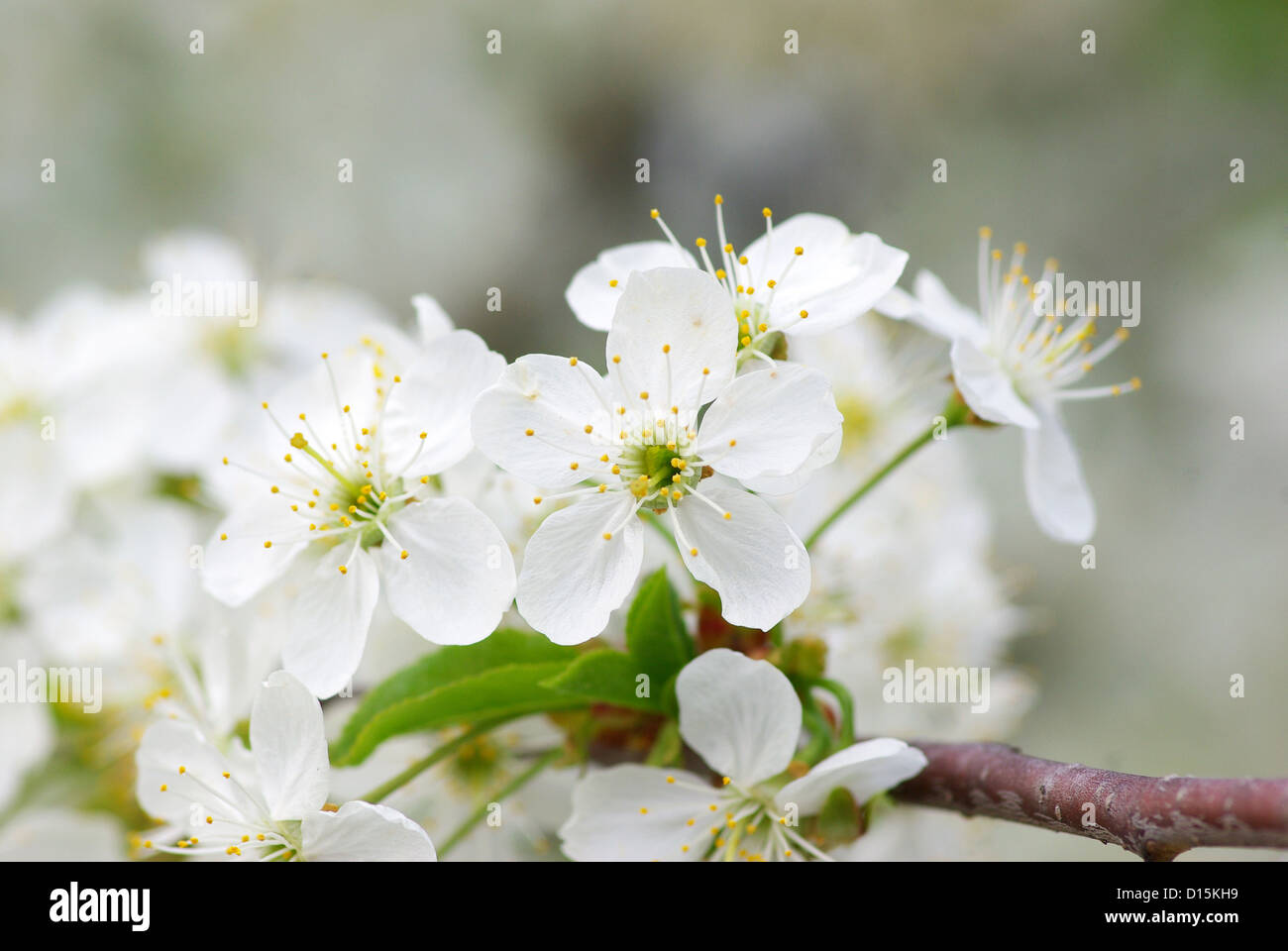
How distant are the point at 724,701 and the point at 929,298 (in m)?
0.35

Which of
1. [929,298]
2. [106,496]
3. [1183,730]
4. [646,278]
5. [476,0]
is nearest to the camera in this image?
[646,278]

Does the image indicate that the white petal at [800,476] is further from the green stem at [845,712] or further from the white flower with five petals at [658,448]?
the green stem at [845,712]

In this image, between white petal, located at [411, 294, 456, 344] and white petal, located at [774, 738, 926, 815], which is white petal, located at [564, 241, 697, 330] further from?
white petal, located at [774, 738, 926, 815]

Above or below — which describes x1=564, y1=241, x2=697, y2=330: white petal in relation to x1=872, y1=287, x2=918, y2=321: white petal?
above

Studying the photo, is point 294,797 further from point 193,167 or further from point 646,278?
point 193,167

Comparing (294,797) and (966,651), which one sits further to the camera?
(966,651)

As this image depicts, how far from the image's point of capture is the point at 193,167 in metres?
2.24

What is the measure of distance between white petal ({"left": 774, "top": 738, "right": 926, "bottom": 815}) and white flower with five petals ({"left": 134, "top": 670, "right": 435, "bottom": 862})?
21 cm

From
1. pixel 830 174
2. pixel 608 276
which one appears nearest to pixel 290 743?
pixel 608 276

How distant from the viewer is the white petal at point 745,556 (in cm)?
60

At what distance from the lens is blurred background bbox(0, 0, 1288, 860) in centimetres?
206

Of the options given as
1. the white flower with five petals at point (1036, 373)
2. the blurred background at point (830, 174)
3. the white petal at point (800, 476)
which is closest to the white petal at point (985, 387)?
the white flower with five petals at point (1036, 373)

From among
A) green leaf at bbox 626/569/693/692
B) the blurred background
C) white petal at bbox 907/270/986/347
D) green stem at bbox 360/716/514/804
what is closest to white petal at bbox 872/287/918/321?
white petal at bbox 907/270/986/347

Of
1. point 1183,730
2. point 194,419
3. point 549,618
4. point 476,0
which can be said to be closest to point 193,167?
point 476,0
